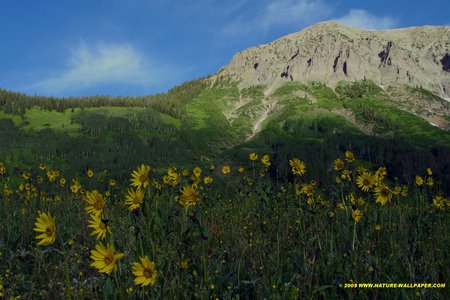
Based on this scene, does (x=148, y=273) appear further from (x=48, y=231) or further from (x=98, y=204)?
(x=98, y=204)

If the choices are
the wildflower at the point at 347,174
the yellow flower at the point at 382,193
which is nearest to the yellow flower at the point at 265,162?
the wildflower at the point at 347,174

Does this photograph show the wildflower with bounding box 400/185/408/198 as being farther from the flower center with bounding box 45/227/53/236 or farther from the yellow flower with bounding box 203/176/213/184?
the flower center with bounding box 45/227/53/236

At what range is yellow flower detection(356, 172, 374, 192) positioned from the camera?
23.8ft

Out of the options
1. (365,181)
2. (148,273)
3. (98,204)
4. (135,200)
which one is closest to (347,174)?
(365,181)

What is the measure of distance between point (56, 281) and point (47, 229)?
8.38ft

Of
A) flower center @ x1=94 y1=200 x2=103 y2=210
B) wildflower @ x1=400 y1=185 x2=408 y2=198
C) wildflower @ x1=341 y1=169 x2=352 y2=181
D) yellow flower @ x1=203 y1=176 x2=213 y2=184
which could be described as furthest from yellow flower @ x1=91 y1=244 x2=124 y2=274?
wildflower @ x1=400 y1=185 x2=408 y2=198

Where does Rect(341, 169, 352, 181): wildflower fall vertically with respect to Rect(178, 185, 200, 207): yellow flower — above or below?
above

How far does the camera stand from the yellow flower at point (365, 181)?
7259 millimetres

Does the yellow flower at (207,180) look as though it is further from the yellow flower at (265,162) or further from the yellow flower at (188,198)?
the yellow flower at (188,198)

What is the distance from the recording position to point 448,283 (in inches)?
214

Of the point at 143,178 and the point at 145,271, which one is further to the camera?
the point at 143,178

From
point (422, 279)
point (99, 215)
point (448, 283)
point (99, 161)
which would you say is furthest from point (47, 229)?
point (99, 161)

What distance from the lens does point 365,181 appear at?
7539 mm

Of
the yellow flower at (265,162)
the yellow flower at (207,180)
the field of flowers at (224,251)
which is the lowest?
the field of flowers at (224,251)
